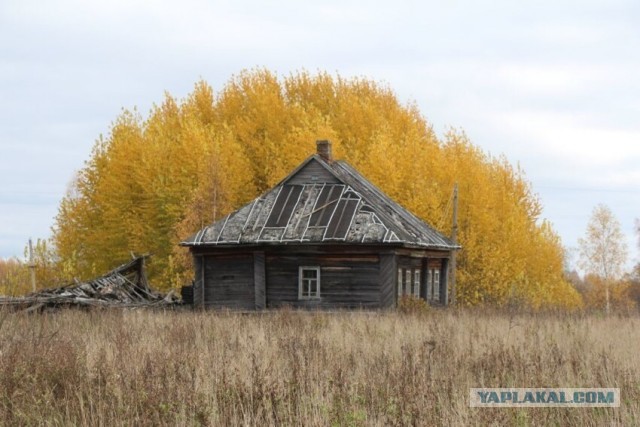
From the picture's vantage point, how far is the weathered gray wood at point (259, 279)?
28.5 metres

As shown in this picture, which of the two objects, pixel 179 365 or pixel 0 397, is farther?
pixel 179 365

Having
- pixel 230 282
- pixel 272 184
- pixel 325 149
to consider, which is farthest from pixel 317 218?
pixel 272 184

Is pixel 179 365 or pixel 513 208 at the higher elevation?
pixel 513 208

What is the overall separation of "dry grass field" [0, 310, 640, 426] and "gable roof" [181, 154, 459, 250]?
13265 millimetres

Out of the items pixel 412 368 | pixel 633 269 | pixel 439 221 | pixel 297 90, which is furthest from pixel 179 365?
pixel 633 269

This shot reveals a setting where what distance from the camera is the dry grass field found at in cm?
773

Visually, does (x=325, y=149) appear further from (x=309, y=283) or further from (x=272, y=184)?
(x=272, y=184)

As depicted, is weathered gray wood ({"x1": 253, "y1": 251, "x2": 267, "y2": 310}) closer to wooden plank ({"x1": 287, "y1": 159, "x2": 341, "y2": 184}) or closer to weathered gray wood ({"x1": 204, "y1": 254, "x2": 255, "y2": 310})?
weathered gray wood ({"x1": 204, "y1": 254, "x2": 255, "y2": 310})

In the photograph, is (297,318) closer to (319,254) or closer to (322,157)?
(319,254)

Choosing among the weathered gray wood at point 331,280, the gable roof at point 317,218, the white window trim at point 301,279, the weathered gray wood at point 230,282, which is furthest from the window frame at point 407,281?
the weathered gray wood at point 230,282

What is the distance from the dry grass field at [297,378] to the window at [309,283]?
14.0m

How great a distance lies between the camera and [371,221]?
27500mm

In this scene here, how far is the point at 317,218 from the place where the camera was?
28219 mm

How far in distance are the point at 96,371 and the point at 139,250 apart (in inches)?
1237
